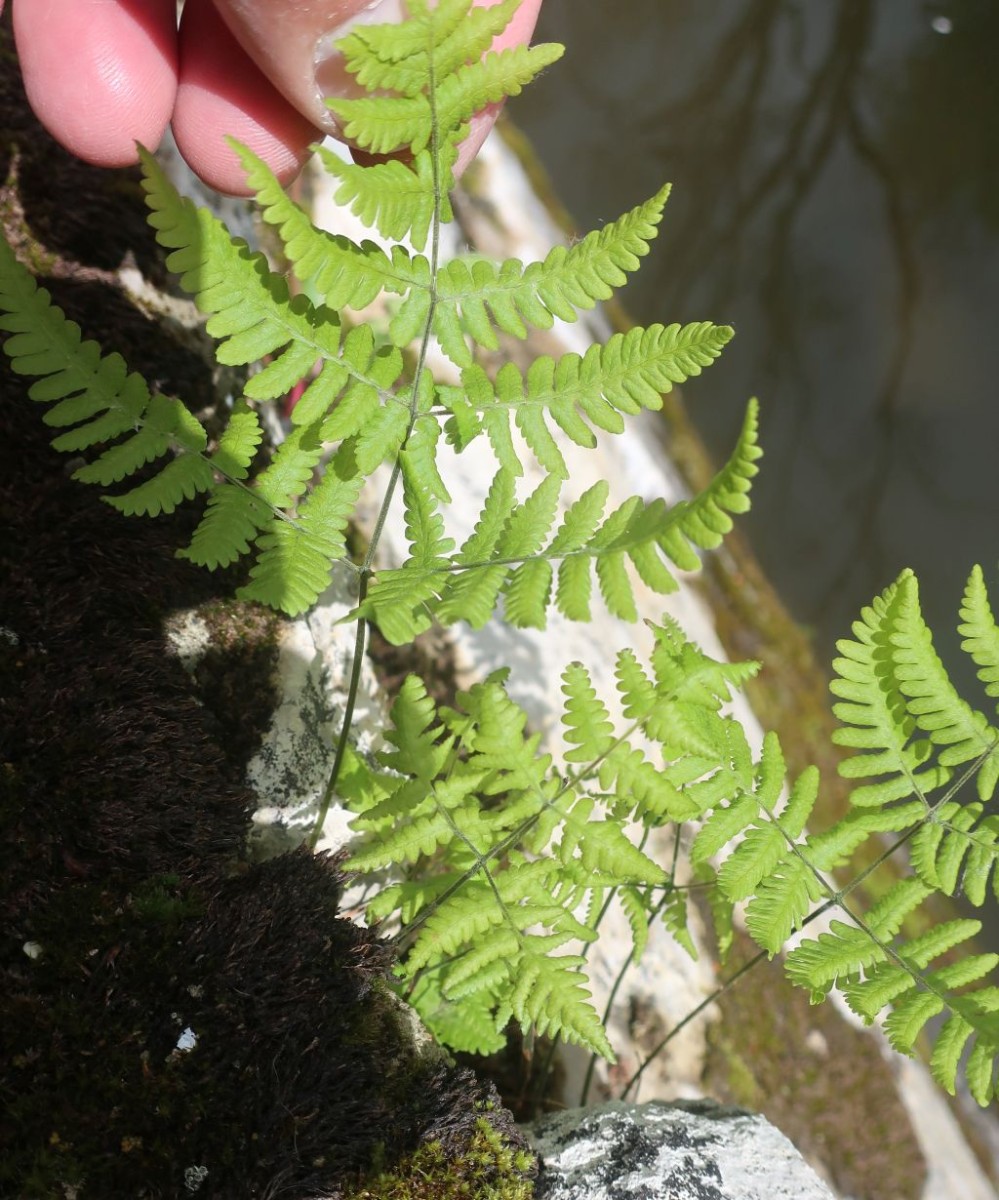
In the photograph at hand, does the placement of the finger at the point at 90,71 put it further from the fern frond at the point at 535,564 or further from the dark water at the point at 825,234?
the dark water at the point at 825,234

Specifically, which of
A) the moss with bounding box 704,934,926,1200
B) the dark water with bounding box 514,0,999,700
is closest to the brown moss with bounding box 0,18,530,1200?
the moss with bounding box 704,934,926,1200

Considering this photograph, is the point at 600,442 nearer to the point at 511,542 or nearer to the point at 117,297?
the point at 117,297

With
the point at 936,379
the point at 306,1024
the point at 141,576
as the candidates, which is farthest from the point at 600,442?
the point at 306,1024

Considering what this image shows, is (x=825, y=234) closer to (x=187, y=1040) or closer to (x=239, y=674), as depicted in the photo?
(x=239, y=674)

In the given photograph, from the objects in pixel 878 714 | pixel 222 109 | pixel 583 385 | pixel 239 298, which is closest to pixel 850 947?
pixel 878 714

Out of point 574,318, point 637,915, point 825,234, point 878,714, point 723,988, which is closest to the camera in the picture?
point 574,318

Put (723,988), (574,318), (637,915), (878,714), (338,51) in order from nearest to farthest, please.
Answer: (574,318) < (338,51) < (878,714) < (637,915) < (723,988)

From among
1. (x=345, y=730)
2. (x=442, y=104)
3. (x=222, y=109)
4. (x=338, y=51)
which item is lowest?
(x=345, y=730)
